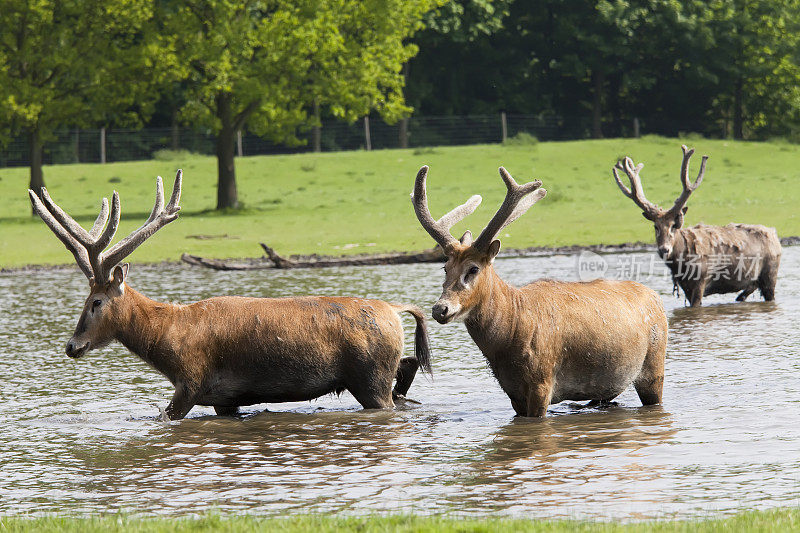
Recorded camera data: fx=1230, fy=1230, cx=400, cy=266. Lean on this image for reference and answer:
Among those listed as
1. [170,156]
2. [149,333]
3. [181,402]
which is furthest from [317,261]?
[170,156]

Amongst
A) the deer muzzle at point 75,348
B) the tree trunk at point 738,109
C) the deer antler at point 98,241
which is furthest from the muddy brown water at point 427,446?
the tree trunk at point 738,109

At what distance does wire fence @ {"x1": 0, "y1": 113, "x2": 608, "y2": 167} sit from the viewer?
52.4 meters

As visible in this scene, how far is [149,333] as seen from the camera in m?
10.9

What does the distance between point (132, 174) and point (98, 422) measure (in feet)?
115

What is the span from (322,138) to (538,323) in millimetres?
48898

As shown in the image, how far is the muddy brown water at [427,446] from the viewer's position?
7891 millimetres

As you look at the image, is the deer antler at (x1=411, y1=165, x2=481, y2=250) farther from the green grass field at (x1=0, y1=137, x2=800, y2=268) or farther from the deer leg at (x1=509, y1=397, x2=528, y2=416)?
the green grass field at (x1=0, y1=137, x2=800, y2=268)

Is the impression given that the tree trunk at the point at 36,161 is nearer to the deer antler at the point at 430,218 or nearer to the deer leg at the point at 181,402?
the deer leg at the point at 181,402

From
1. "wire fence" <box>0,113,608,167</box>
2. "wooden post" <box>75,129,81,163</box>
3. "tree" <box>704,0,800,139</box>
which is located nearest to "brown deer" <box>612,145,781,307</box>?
"wire fence" <box>0,113,608,167</box>

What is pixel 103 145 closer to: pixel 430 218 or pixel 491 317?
pixel 430 218

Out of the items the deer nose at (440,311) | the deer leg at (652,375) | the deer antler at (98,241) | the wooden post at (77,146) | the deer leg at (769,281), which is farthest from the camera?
the wooden post at (77,146)

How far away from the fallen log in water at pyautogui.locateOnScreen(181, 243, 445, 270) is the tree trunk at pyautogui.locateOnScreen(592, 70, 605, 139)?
118 feet

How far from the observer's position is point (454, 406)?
11.5 meters

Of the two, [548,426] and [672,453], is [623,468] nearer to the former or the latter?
[672,453]
